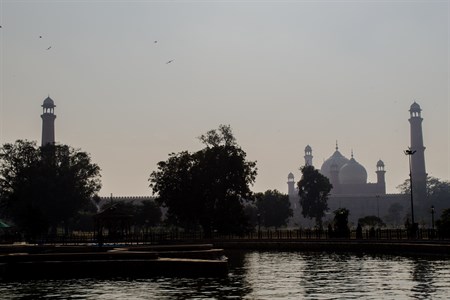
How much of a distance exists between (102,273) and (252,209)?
3404 inches

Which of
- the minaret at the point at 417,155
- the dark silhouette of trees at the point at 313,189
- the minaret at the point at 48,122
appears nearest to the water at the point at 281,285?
the dark silhouette of trees at the point at 313,189

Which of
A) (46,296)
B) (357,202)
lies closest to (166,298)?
(46,296)

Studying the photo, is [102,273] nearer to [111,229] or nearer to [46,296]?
[46,296]

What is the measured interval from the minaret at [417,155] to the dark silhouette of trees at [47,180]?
110320mm

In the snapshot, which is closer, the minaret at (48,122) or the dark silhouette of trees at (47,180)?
the dark silhouette of trees at (47,180)

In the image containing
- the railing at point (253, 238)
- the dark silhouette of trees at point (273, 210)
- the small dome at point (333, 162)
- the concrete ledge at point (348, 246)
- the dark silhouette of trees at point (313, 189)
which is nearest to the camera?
the concrete ledge at point (348, 246)

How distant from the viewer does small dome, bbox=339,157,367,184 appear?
186m

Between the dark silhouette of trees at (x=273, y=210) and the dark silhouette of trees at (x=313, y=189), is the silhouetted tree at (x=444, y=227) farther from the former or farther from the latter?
the dark silhouette of trees at (x=273, y=210)

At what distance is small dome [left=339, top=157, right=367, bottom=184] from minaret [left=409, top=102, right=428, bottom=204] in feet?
45.9

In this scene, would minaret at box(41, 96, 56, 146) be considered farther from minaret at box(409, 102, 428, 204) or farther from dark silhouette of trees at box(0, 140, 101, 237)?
minaret at box(409, 102, 428, 204)

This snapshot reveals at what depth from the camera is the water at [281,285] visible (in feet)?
80.3

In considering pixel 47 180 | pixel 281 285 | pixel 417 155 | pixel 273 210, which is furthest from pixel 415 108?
pixel 281 285

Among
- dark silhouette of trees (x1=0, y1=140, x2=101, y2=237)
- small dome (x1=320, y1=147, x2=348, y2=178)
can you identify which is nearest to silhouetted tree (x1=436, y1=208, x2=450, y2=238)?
dark silhouette of trees (x1=0, y1=140, x2=101, y2=237)

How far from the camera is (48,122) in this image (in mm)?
148875
